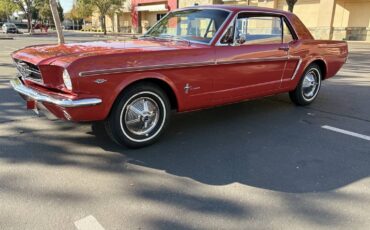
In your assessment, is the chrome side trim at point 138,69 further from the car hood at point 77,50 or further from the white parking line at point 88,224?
the white parking line at point 88,224

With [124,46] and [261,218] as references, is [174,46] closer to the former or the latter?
[124,46]

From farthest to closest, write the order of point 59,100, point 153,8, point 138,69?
1. point 153,8
2. point 138,69
3. point 59,100

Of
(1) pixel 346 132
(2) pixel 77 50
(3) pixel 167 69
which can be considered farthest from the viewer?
(1) pixel 346 132

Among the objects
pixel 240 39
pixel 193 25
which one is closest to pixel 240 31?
pixel 240 39

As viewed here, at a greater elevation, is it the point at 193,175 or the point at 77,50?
the point at 77,50

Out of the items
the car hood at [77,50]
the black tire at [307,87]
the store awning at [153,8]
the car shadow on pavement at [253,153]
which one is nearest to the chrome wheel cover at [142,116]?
the car shadow on pavement at [253,153]

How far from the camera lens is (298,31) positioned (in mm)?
5703

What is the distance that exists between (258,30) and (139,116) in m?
2.35

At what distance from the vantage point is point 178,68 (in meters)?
4.02

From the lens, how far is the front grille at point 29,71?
378 centimetres

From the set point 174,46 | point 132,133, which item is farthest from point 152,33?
point 132,133

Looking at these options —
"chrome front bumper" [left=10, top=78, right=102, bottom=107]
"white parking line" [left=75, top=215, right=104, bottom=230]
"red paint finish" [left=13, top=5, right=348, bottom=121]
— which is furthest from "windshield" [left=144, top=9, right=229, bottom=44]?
"white parking line" [left=75, top=215, right=104, bottom=230]

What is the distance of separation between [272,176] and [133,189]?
4.63ft

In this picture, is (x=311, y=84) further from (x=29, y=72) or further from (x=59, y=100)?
(x=29, y=72)
